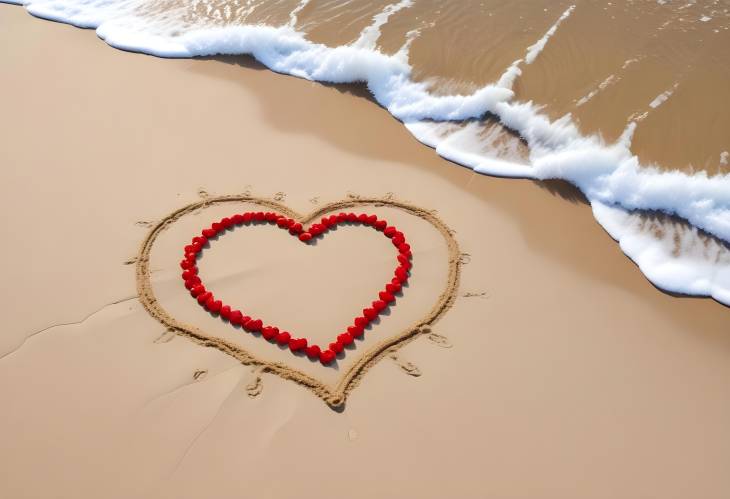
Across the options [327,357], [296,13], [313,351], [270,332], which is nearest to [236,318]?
[270,332]

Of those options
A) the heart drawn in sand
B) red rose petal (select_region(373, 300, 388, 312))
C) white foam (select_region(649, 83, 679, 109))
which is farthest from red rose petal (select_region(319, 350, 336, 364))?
white foam (select_region(649, 83, 679, 109))

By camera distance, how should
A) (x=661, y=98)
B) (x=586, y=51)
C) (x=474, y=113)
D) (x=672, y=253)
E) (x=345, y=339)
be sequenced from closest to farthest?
(x=345, y=339) → (x=672, y=253) → (x=661, y=98) → (x=474, y=113) → (x=586, y=51)

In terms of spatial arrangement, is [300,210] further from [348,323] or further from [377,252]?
[348,323]

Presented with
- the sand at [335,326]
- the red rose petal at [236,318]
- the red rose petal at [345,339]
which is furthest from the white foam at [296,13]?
the red rose petal at [345,339]

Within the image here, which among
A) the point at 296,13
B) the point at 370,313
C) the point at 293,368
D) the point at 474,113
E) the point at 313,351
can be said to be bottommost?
the point at 293,368

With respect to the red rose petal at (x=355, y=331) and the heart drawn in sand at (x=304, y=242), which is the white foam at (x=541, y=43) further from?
the red rose petal at (x=355, y=331)

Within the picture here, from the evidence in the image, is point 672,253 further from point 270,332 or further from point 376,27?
point 376,27
